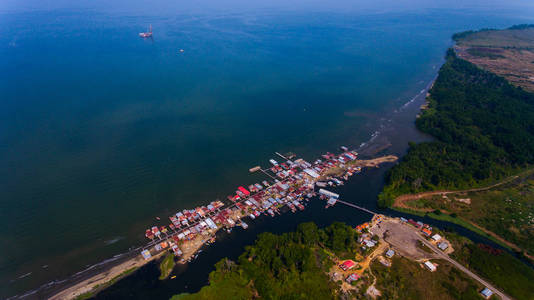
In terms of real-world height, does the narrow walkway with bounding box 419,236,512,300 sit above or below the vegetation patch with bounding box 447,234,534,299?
below

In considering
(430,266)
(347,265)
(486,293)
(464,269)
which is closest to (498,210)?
(464,269)

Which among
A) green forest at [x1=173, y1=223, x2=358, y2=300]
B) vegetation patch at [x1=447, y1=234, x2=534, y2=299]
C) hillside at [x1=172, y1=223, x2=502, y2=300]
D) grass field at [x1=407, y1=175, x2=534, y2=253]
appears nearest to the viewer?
hillside at [x1=172, y1=223, x2=502, y2=300]

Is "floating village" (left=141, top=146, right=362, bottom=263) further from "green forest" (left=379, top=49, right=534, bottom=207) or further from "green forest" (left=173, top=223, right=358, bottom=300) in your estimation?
"green forest" (left=379, top=49, right=534, bottom=207)

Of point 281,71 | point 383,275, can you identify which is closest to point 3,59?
point 281,71

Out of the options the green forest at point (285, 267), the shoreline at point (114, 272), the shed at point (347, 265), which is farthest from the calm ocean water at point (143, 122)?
the shed at point (347, 265)

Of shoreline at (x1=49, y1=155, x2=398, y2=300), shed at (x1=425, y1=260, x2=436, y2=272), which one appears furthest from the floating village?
shed at (x1=425, y1=260, x2=436, y2=272)

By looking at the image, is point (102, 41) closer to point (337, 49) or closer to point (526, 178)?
point (337, 49)
